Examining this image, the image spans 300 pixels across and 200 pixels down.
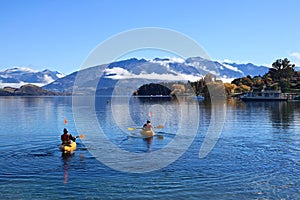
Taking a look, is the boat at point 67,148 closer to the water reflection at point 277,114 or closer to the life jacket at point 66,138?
the life jacket at point 66,138

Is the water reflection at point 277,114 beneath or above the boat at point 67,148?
above

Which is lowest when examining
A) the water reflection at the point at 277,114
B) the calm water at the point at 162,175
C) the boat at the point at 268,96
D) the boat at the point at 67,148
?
the calm water at the point at 162,175

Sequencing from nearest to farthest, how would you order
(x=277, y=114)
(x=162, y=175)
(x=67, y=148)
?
1. (x=162, y=175)
2. (x=67, y=148)
3. (x=277, y=114)

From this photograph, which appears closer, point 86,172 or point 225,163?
point 86,172

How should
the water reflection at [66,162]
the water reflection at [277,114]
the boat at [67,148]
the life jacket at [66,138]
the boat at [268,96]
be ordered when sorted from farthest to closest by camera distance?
the boat at [268,96], the water reflection at [277,114], the life jacket at [66,138], the boat at [67,148], the water reflection at [66,162]

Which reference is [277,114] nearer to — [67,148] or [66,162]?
[67,148]

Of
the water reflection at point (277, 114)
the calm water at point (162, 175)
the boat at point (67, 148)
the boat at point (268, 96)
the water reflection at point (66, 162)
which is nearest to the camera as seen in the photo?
the calm water at point (162, 175)

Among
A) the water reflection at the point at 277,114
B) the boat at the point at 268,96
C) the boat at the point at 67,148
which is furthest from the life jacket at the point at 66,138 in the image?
the boat at the point at 268,96

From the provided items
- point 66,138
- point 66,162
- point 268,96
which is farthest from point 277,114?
point 268,96

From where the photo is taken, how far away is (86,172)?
88.4 feet

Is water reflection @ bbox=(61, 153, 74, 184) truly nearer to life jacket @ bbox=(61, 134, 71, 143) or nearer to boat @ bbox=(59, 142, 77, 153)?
boat @ bbox=(59, 142, 77, 153)

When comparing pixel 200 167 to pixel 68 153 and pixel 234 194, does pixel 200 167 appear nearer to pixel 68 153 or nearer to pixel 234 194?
pixel 234 194

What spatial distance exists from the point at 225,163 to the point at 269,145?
11.4 m

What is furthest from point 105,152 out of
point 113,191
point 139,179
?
point 113,191
